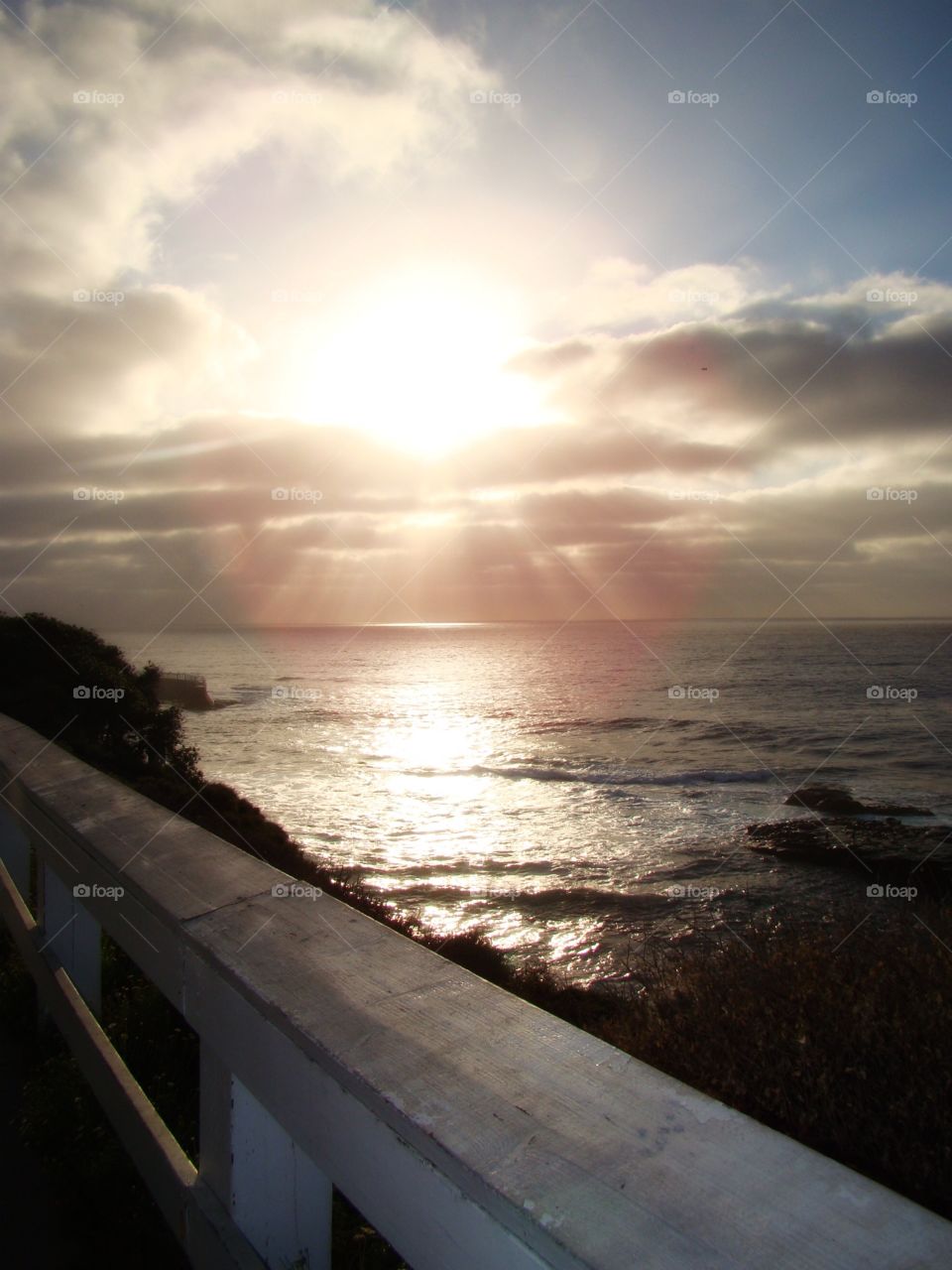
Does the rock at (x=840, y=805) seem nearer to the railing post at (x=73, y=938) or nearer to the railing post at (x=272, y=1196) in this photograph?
the railing post at (x=73, y=938)

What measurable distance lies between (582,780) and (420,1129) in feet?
112

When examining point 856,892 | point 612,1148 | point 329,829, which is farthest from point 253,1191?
point 329,829

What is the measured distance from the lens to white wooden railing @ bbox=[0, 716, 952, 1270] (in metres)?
0.73

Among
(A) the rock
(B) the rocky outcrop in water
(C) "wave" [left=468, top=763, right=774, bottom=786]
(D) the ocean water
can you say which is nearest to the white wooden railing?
(D) the ocean water

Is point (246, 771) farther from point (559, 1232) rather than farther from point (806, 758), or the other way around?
point (559, 1232)

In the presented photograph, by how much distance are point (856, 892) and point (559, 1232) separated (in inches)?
825

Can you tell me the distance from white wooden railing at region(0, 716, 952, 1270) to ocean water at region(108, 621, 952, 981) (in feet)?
33.8

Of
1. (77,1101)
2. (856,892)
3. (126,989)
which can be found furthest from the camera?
(856,892)

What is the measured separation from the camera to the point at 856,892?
19.1 m

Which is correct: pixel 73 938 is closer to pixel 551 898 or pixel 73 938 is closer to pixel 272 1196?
pixel 272 1196

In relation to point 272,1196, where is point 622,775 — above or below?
below

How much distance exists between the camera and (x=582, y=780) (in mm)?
34344

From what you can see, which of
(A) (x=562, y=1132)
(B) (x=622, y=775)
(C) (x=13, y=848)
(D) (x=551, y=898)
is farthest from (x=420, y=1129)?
(B) (x=622, y=775)

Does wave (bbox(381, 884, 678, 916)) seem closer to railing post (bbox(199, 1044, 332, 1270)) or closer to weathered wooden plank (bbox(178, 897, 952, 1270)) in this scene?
railing post (bbox(199, 1044, 332, 1270))
